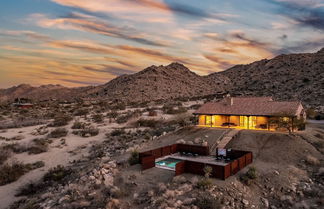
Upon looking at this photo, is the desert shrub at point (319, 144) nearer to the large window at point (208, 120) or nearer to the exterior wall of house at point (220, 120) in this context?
the exterior wall of house at point (220, 120)

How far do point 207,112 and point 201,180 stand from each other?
55.2 feet

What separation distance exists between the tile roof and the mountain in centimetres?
1957

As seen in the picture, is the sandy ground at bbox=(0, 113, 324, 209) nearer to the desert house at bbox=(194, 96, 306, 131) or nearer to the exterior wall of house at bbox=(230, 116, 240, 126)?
the desert house at bbox=(194, 96, 306, 131)

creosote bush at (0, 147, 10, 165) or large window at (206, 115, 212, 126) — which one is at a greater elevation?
large window at (206, 115, 212, 126)

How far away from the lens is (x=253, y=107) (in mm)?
29891

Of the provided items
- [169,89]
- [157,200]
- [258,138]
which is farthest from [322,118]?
[169,89]

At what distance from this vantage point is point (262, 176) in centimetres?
1731

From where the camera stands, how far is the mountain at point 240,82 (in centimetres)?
6258

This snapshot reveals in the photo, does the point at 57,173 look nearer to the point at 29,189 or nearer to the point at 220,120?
the point at 29,189

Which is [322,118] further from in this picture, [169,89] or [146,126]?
[169,89]

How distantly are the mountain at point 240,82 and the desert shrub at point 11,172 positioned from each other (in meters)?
43.3

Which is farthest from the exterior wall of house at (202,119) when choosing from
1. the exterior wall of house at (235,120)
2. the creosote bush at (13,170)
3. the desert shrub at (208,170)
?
the creosote bush at (13,170)

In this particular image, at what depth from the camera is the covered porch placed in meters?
28.5

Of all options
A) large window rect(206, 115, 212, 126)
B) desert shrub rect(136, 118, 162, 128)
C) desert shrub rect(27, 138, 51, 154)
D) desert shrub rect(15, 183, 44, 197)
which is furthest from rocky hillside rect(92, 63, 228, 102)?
desert shrub rect(15, 183, 44, 197)
